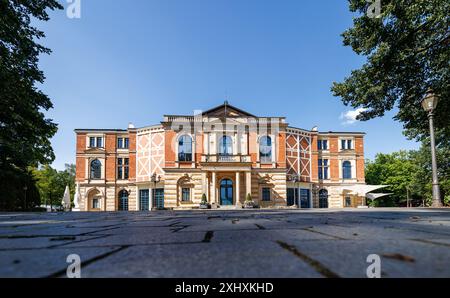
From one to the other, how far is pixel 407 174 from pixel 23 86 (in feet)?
172

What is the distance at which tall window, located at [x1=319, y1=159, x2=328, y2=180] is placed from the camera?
37.2 meters

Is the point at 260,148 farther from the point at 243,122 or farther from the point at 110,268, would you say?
the point at 110,268

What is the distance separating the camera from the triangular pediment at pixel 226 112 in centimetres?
3203

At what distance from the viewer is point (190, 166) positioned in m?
30.3

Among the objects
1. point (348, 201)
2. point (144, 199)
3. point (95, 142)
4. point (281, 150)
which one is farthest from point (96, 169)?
point (348, 201)

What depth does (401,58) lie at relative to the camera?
9609 millimetres

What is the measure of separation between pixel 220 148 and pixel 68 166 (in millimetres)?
52950

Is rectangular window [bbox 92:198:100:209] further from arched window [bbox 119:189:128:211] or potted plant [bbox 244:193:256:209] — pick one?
potted plant [bbox 244:193:256:209]

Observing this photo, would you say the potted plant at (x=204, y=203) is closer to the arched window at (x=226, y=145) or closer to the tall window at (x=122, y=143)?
the arched window at (x=226, y=145)

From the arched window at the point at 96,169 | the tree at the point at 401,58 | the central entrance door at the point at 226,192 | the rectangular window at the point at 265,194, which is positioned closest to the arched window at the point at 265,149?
the rectangular window at the point at 265,194

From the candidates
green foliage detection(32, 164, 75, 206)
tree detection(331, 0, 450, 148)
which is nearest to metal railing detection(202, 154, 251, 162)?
tree detection(331, 0, 450, 148)

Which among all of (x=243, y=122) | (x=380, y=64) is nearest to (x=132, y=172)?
(x=243, y=122)

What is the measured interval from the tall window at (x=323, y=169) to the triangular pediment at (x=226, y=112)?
12.9 m

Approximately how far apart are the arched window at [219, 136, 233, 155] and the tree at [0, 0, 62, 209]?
60.1ft
